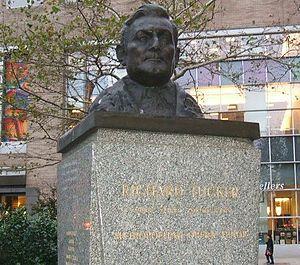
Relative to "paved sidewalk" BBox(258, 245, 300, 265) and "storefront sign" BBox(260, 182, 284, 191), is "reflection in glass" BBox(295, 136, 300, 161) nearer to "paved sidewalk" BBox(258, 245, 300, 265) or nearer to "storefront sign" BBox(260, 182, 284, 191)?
"storefront sign" BBox(260, 182, 284, 191)

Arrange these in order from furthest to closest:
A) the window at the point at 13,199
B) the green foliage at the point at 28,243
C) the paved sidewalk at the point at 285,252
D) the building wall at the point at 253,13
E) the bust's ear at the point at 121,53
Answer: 1. the window at the point at 13,199
2. the paved sidewalk at the point at 285,252
3. the building wall at the point at 253,13
4. the green foliage at the point at 28,243
5. the bust's ear at the point at 121,53

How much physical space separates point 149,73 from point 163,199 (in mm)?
1322

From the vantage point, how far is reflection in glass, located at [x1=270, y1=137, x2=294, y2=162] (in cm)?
3028

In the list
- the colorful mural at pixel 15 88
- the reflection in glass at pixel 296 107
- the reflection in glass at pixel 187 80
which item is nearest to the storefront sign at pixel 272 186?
the reflection in glass at pixel 296 107

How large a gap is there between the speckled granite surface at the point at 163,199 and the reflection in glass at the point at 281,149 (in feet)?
82.2

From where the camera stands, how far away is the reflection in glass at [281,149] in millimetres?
30281

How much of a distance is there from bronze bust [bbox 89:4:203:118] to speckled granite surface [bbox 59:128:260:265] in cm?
58

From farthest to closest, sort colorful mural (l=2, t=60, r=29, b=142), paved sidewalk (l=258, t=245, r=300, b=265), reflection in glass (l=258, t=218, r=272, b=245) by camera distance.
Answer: reflection in glass (l=258, t=218, r=272, b=245), paved sidewalk (l=258, t=245, r=300, b=265), colorful mural (l=2, t=60, r=29, b=142)

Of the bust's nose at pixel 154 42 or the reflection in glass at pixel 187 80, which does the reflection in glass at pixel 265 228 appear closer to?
the reflection in glass at pixel 187 80

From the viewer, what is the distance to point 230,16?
28906mm

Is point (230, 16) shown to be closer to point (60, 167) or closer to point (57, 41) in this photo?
point (57, 41)

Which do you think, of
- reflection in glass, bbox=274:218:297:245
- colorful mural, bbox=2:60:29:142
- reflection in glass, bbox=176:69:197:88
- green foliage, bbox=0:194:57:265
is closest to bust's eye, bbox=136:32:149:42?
green foliage, bbox=0:194:57:265

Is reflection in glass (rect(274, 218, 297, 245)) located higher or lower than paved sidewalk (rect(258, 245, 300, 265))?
higher

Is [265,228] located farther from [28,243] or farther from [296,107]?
[28,243]
